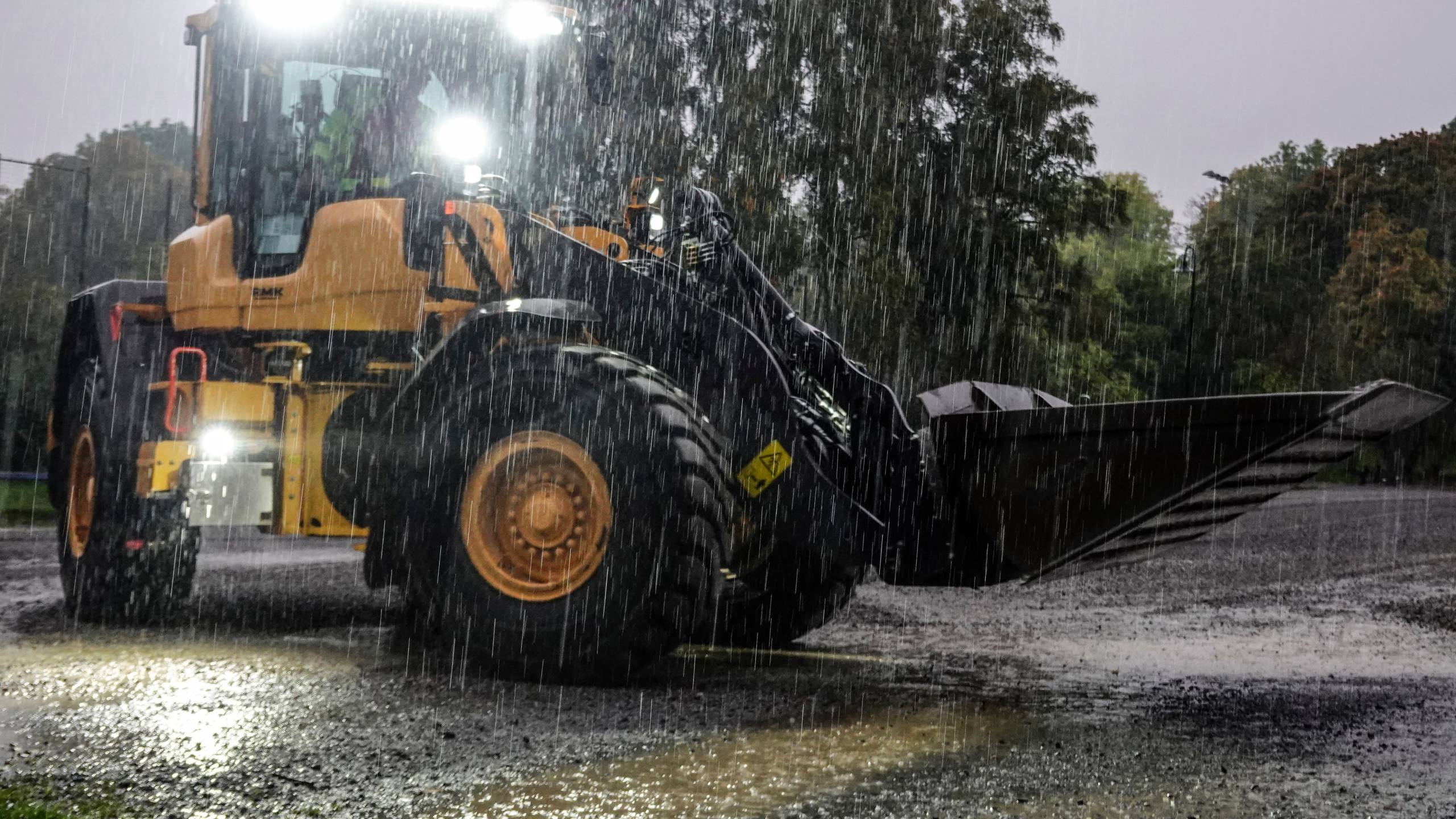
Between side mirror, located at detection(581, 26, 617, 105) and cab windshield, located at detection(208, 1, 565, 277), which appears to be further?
side mirror, located at detection(581, 26, 617, 105)

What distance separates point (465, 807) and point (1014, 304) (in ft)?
69.1

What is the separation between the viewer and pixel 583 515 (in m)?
5.82

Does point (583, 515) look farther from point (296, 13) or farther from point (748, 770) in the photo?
point (296, 13)

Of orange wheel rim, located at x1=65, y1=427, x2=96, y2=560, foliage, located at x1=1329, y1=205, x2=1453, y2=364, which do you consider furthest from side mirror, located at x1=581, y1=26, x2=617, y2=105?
foliage, located at x1=1329, y1=205, x2=1453, y2=364

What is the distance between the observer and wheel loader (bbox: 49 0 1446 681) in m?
5.63

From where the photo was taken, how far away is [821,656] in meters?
7.13

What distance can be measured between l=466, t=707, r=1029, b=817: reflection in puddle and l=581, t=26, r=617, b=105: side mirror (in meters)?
4.10

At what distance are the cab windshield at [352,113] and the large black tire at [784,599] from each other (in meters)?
2.73

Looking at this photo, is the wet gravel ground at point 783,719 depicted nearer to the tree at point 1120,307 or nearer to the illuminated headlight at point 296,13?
the illuminated headlight at point 296,13

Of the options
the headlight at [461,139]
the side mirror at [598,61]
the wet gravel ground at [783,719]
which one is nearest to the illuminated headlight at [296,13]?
the headlight at [461,139]

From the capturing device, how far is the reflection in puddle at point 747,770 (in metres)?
4.02

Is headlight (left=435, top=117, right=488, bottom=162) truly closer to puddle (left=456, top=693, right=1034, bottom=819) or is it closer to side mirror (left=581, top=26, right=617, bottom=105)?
side mirror (left=581, top=26, right=617, bottom=105)

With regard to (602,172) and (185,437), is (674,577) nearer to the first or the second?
(185,437)

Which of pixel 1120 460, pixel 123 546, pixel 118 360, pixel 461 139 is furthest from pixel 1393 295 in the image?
pixel 123 546
